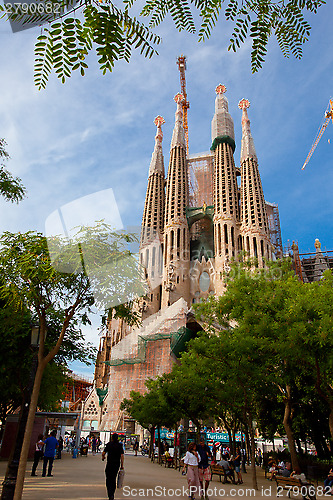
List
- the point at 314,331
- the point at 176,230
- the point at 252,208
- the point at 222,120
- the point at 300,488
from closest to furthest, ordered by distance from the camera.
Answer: the point at 300,488, the point at 314,331, the point at 252,208, the point at 176,230, the point at 222,120

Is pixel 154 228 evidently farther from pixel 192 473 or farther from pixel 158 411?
pixel 192 473

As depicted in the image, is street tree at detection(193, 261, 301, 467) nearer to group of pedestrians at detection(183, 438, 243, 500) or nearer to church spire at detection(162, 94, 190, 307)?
group of pedestrians at detection(183, 438, 243, 500)

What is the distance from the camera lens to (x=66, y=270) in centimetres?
802

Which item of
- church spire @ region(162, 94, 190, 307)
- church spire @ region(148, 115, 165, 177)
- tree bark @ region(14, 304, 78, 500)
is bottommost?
tree bark @ region(14, 304, 78, 500)

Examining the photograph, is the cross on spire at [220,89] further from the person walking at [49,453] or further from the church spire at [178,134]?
the person walking at [49,453]

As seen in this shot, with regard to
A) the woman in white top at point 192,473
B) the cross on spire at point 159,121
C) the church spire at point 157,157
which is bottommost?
the woman in white top at point 192,473

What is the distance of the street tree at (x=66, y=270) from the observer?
25.2ft

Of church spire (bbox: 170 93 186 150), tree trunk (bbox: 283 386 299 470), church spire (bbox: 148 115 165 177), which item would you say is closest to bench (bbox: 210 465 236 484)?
tree trunk (bbox: 283 386 299 470)

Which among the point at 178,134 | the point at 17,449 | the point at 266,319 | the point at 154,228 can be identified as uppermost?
the point at 178,134

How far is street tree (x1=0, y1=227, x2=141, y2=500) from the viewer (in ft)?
25.2

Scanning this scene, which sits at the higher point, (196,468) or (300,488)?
(196,468)

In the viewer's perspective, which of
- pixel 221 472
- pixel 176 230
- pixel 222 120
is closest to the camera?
pixel 221 472

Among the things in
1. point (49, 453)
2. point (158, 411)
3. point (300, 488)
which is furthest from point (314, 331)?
point (158, 411)

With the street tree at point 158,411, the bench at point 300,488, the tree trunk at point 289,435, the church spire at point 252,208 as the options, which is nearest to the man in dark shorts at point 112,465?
the bench at point 300,488
